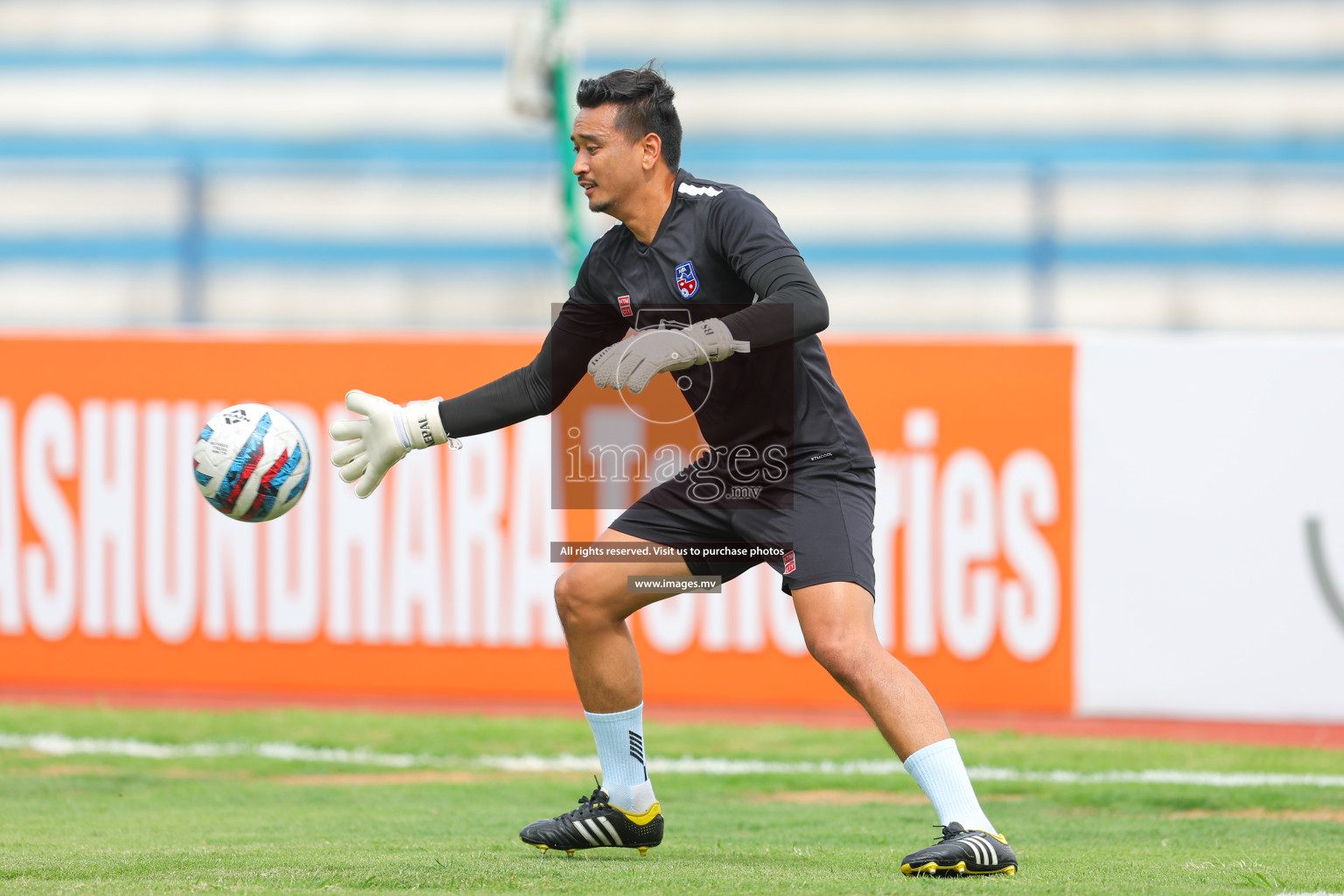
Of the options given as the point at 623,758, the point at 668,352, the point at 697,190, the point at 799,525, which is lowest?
the point at 623,758

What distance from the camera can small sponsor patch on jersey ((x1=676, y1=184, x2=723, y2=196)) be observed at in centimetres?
442

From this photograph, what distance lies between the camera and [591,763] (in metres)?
6.95

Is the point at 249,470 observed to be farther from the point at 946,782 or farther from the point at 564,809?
the point at 946,782

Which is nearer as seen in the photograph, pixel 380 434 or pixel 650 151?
pixel 650 151

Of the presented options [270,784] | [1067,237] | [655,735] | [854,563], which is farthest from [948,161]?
[854,563]

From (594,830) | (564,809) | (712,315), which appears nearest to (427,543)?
(564,809)

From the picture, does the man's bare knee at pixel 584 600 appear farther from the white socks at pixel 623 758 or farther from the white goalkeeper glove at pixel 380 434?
the white goalkeeper glove at pixel 380 434

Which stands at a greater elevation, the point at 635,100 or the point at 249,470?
the point at 635,100

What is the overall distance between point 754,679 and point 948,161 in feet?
26.3

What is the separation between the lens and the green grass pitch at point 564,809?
418cm

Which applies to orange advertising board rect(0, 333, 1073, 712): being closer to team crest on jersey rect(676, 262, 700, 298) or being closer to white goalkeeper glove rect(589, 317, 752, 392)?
team crest on jersey rect(676, 262, 700, 298)

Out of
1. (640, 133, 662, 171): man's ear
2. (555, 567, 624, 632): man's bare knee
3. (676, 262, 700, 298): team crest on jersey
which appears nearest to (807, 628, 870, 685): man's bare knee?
(555, 567, 624, 632): man's bare knee

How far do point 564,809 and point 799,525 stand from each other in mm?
2119

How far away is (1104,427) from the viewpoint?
7.87 m
